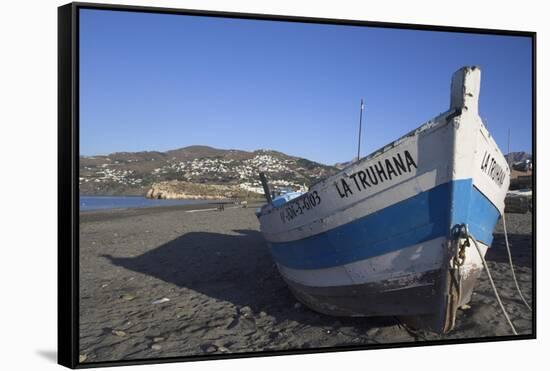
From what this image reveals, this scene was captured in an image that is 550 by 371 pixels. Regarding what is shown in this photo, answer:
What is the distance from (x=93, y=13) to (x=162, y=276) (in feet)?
9.54

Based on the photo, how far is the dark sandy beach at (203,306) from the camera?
4129 millimetres

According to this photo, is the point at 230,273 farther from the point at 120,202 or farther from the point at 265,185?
the point at 120,202

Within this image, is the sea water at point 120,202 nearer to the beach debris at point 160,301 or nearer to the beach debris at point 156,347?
the beach debris at point 160,301

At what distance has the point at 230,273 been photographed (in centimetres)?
583

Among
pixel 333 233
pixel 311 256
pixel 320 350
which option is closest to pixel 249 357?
pixel 320 350

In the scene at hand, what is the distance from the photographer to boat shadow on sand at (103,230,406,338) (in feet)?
15.3

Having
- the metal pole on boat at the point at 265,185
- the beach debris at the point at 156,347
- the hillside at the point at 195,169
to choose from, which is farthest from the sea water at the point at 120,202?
the beach debris at the point at 156,347

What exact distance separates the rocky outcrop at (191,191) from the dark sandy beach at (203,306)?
1.04 feet

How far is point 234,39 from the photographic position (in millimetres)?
4344

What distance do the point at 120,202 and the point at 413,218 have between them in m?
2.56

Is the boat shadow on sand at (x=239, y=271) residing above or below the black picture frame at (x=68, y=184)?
below

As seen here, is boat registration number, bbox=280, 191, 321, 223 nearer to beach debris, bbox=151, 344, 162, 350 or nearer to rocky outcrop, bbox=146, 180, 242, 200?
rocky outcrop, bbox=146, 180, 242, 200

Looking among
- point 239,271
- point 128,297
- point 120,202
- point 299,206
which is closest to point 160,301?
point 128,297

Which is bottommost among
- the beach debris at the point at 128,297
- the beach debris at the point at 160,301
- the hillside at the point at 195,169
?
the beach debris at the point at 160,301
